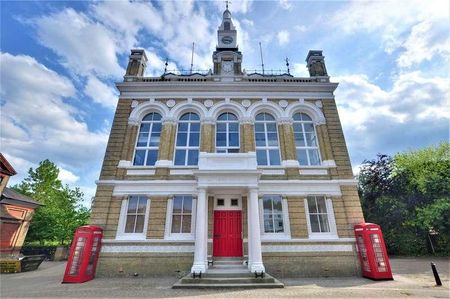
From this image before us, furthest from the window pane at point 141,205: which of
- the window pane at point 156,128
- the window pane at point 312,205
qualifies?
the window pane at point 312,205

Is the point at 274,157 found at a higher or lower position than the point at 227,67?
lower

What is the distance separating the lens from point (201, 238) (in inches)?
397

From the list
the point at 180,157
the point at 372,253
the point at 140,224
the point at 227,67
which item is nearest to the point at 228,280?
the point at 140,224

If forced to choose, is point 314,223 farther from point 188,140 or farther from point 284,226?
point 188,140

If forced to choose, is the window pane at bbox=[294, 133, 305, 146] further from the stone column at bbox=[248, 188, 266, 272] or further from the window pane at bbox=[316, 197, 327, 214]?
the stone column at bbox=[248, 188, 266, 272]

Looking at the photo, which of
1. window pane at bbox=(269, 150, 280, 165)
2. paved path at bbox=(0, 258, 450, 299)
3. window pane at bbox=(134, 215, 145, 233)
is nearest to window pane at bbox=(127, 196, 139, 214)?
window pane at bbox=(134, 215, 145, 233)

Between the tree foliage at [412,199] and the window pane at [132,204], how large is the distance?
18.9m

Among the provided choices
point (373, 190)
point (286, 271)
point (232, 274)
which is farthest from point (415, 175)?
point (232, 274)

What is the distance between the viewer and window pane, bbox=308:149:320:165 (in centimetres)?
1329

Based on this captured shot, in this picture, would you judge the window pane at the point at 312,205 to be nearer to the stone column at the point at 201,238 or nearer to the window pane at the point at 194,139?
the stone column at the point at 201,238

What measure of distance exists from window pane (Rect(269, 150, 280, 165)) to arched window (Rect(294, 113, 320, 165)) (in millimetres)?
1194

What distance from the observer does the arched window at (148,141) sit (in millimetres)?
13227

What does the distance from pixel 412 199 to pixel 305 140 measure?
11618mm

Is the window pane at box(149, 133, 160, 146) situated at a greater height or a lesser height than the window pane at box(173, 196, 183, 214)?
greater
